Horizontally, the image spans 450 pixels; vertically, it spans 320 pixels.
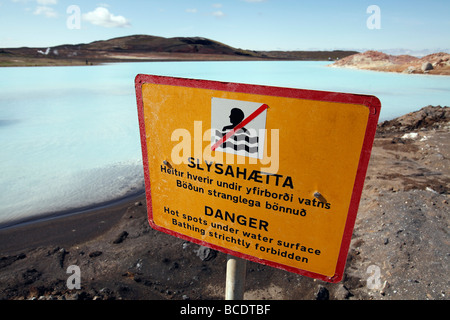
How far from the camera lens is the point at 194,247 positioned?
462 cm

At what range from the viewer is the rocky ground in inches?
144

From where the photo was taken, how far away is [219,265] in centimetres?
429

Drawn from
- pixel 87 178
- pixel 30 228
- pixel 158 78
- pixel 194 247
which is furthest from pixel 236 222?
pixel 87 178

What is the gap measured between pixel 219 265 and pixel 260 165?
340cm

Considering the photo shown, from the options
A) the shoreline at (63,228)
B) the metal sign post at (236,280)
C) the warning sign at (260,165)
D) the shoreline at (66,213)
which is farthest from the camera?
the shoreline at (66,213)

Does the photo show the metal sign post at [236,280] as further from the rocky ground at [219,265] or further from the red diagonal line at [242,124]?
the rocky ground at [219,265]

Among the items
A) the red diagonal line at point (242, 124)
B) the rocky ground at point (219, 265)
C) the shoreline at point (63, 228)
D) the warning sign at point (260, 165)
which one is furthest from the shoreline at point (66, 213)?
the red diagonal line at point (242, 124)

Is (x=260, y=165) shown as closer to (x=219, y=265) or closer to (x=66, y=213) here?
(x=219, y=265)

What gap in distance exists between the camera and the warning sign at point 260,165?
1.14 metres

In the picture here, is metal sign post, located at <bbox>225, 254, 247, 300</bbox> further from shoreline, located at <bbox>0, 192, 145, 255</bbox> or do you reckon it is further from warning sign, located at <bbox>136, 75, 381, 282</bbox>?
shoreline, located at <bbox>0, 192, 145, 255</bbox>

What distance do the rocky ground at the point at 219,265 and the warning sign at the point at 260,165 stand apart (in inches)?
107

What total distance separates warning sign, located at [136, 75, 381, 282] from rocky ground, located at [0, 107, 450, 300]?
272cm

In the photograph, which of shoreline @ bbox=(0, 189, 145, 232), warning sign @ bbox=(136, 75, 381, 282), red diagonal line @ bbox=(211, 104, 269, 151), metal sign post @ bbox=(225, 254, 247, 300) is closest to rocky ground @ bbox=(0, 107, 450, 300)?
shoreline @ bbox=(0, 189, 145, 232)

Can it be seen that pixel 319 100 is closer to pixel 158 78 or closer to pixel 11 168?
pixel 158 78
